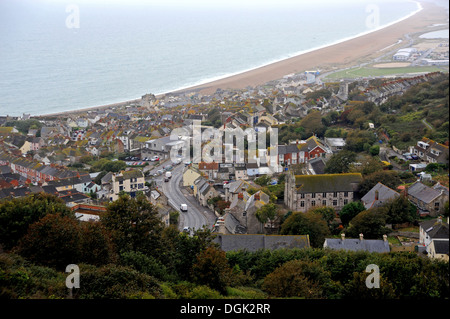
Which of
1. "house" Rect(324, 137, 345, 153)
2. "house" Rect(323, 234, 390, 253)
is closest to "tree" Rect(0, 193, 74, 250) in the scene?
"house" Rect(323, 234, 390, 253)

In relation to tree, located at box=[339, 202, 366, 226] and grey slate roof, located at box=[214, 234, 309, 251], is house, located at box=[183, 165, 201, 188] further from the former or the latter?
grey slate roof, located at box=[214, 234, 309, 251]

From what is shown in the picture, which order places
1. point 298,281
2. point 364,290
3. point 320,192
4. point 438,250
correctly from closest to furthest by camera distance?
point 364,290 → point 298,281 → point 438,250 → point 320,192

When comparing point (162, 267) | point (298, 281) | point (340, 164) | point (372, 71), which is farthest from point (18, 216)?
point (372, 71)

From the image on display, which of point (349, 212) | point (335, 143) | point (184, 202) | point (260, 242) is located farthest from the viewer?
point (335, 143)

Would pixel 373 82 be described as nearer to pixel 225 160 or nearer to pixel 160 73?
pixel 225 160

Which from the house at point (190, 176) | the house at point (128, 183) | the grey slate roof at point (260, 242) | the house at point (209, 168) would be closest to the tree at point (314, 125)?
the house at point (209, 168)

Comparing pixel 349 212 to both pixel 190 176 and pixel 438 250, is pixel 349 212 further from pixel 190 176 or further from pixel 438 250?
pixel 190 176
